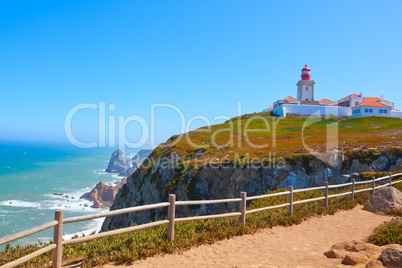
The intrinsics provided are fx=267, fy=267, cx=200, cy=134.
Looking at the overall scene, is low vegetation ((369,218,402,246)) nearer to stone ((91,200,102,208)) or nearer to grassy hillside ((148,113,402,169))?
grassy hillside ((148,113,402,169))

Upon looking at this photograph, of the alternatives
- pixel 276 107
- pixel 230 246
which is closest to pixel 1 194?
pixel 276 107

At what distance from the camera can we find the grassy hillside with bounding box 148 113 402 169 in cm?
3741

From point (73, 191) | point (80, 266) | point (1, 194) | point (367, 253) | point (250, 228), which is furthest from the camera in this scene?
point (73, 191)

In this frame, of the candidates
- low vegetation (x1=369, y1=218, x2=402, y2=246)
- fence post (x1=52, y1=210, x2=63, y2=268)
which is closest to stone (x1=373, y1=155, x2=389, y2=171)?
low vegetation (x1=369, y1=218, x2=402, y2=246)

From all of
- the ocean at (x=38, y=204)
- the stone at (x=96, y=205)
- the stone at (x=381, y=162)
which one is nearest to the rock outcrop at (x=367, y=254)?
the stone at (x=381, y=162)

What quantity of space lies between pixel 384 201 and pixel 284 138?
122 ft

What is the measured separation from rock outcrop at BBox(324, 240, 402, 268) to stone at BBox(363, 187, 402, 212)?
23.7 ft

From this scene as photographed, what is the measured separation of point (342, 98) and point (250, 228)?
89.2m

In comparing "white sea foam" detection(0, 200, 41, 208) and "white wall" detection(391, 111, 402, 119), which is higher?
"white wall" detection(391, 111, 402, 119)

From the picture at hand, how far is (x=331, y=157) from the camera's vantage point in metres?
31.7

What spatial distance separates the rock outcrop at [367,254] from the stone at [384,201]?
23.7 feet

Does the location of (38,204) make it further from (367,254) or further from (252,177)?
(367,254)

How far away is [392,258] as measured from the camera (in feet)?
17.4

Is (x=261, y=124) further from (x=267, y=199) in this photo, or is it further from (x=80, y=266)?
(x=80, y=266)
